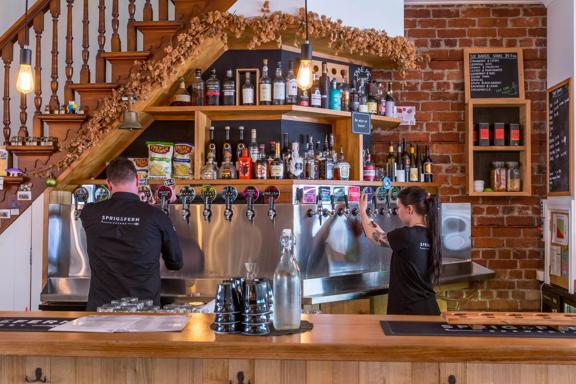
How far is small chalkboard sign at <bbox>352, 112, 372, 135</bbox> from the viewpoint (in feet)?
16.0

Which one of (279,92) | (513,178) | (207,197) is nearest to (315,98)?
(279,92)

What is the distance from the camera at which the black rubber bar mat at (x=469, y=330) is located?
92.7 inches

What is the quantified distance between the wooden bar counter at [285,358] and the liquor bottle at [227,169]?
2285mm

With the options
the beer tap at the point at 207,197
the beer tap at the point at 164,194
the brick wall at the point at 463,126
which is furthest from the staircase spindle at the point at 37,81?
the brick wall at the point at 463,126

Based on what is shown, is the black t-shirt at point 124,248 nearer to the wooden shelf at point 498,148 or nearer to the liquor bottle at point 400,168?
the liquor bottle at point 400,168

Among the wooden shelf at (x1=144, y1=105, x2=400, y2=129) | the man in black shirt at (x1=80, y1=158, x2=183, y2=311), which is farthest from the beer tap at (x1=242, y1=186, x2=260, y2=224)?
the man in black shirt at (x1=80, y1=158, x2=183, y2=311)

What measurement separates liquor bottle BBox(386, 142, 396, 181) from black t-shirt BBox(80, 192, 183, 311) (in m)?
2.52

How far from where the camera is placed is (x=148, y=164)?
470cm

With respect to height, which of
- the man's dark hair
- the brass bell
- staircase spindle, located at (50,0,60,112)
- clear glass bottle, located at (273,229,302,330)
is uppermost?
staircase spindle, located at (50,0,60,112)

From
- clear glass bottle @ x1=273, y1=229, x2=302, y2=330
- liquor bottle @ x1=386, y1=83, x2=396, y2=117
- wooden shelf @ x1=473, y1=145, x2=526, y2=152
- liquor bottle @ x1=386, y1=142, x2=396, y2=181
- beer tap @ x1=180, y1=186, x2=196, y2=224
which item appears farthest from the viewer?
wooden shelf @ x1=473, y1=145, x2=526, y2=152

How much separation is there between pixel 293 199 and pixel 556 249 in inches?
90.7

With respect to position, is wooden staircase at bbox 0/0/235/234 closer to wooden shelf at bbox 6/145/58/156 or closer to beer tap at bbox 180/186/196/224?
wooden shelf at bbox 6/145/58/156

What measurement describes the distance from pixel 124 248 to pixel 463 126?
349 centimetres

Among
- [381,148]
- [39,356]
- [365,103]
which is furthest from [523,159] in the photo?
[39,356]
